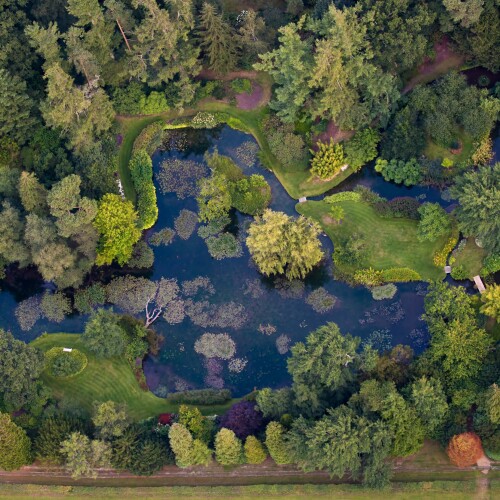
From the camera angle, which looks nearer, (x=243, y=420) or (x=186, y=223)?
(x=243, y=420)

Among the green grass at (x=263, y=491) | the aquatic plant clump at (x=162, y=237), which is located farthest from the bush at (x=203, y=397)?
the aquatic plant clump at (x=162, y=237)

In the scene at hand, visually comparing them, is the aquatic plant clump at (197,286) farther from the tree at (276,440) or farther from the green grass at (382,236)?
the tree at (276,440)

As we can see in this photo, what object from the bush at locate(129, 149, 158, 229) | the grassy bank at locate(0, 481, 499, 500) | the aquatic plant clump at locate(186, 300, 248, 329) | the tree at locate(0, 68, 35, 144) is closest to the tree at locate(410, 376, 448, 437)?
the grassy bank at locate(0, 481, 499, 500)

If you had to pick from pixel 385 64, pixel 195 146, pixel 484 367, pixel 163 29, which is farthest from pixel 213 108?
pixel 484 367

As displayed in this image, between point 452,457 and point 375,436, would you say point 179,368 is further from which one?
point 452,457

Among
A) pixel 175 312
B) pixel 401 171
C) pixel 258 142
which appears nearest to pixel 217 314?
pixel 175 312

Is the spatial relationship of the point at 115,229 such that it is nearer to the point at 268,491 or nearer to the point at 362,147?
the point at 362,147

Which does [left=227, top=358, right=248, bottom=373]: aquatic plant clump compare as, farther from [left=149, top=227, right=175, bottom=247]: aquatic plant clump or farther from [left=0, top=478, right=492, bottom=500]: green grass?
[left=149, top=227, right=175, bottom=247]: aquatic plant clump
